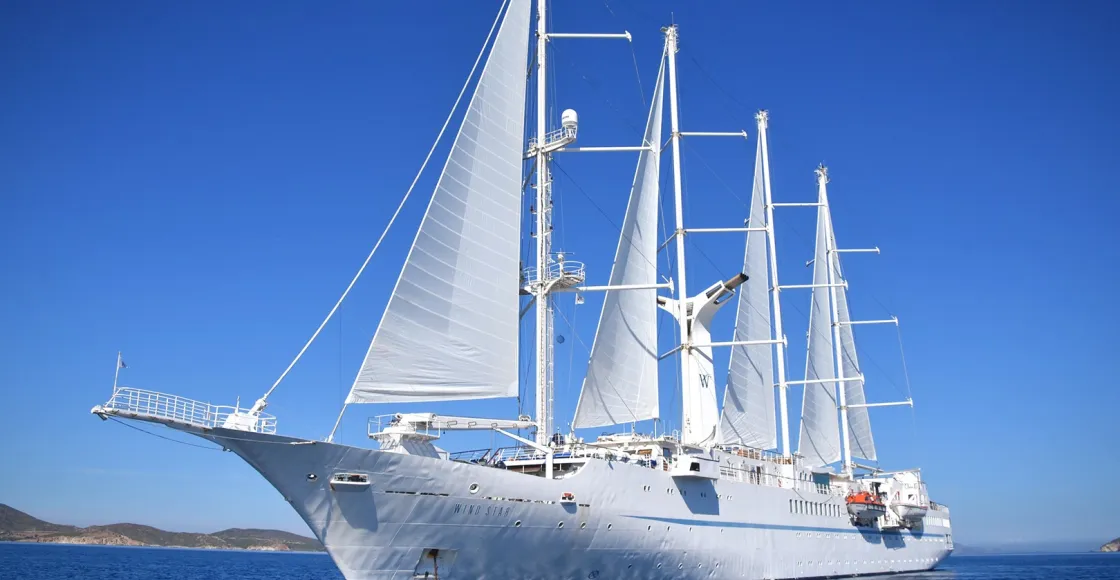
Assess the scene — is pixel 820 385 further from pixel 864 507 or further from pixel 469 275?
pixel 469 275

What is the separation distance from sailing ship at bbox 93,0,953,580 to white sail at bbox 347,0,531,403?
0.18 ft

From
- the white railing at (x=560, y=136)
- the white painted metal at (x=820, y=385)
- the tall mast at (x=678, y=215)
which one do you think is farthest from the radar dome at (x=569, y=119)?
the white painted metal at (x=820, y=385)

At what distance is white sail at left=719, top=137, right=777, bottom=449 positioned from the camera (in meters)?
40.0

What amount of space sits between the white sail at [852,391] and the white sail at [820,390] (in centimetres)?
170

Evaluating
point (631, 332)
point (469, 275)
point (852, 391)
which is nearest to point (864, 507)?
point (852, 391)

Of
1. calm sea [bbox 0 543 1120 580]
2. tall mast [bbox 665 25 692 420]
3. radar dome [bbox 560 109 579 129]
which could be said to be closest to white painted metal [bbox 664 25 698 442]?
tall mast [bbox 665 25 692 420]

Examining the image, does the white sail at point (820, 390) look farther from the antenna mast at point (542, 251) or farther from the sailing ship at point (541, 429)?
the antenna mast at point (542, 251)

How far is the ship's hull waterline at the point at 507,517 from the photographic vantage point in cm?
2086

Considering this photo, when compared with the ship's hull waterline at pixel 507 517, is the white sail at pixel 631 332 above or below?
above

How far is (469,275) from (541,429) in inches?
243

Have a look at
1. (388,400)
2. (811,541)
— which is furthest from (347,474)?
(811,541)

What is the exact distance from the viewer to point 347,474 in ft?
68.4

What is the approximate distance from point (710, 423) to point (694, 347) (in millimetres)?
3331

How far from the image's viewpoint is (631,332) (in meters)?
33.8
